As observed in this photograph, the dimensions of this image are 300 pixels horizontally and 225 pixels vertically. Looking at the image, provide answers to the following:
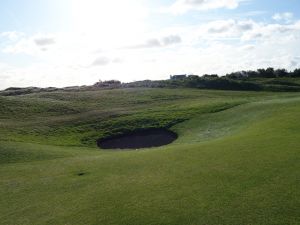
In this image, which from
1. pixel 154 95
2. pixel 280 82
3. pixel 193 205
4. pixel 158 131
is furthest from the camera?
pixel 280 82

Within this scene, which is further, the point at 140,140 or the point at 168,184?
the point at 140,140

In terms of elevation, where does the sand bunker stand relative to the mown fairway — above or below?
below

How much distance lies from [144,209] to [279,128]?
20.4 metres

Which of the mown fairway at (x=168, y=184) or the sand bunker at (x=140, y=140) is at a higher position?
the mown fairway at (x=168, y=184)

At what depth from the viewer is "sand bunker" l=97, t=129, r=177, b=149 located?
47500mm

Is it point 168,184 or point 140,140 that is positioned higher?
point 168,184

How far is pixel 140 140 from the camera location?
163 ft

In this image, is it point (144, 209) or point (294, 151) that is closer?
point (144, 209)

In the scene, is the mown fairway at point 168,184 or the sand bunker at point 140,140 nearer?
the mown fairway at point 168,184

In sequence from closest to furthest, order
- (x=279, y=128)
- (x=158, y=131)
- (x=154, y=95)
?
(x=279, y=128), (x=158, y=131), (x=154, y=95)

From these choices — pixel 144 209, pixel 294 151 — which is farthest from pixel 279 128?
pixel 144 209

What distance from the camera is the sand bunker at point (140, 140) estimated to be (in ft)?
156

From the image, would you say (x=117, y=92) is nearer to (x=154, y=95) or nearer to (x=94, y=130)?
(x=154, y=95)

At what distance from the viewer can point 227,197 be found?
53.5 ft
